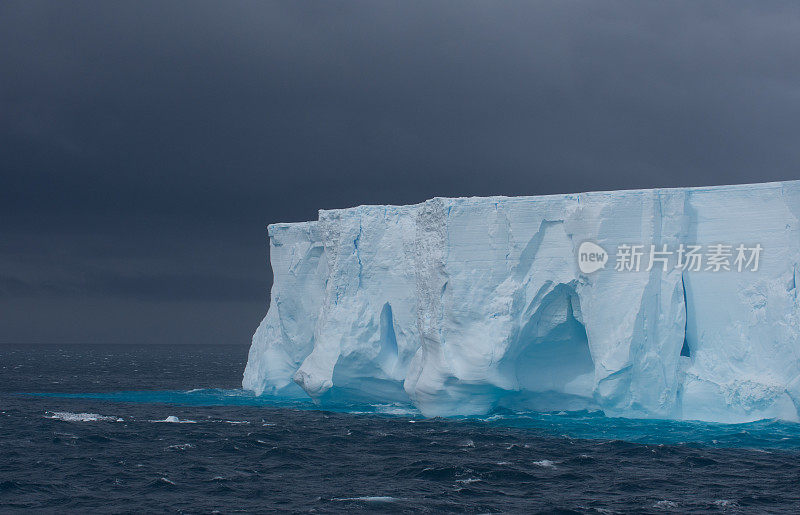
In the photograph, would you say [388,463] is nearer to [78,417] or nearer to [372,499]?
[372,499]

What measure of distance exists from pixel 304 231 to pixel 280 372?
497 cm

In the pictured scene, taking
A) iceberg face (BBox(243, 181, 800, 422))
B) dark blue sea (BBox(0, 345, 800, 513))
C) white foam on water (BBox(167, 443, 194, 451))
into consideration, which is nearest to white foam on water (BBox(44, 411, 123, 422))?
dark blue sea (BBox(0, 345, 800, 513))

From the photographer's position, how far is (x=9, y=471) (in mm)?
14953

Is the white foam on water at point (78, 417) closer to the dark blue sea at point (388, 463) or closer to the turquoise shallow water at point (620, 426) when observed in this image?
the dark blue sea at point (388, 463)

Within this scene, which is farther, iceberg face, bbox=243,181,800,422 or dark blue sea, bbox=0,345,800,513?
iceberg face, bbox=243,181,800,422

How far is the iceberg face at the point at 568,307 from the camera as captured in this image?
739 inches

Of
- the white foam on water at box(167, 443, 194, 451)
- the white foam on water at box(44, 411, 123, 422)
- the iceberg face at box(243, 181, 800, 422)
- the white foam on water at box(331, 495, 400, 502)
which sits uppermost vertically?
the iceberg face at box(243, 181, 800, 422)

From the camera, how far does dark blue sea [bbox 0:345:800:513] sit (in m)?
12.4

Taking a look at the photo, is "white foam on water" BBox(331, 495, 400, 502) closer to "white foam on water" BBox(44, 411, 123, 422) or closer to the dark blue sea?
the dark blue sea

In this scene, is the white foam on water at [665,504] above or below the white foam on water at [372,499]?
above

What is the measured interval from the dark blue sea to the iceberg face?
32.2 inches

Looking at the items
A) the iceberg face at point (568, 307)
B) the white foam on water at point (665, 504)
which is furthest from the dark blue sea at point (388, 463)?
the iceberg face at point (568, 307)

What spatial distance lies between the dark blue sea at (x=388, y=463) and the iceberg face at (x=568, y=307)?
82 cm

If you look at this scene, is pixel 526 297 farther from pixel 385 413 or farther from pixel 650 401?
pixel 385 413
